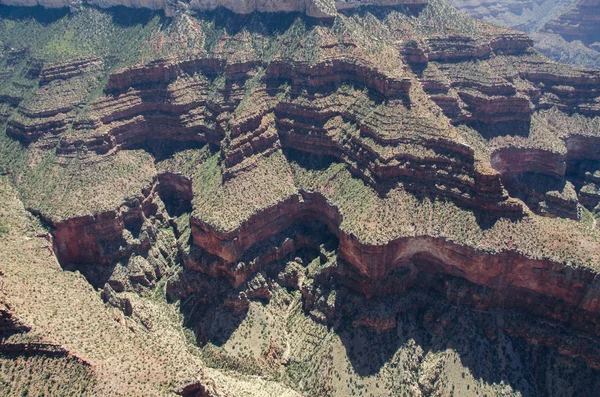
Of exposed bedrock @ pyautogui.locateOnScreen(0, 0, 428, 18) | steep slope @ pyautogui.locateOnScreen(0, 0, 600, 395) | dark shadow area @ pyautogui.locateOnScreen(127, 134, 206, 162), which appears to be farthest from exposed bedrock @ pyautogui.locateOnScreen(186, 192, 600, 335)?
exposed bedrock @ pyautogui.locateOnScreen(0, 0, 428, 18)

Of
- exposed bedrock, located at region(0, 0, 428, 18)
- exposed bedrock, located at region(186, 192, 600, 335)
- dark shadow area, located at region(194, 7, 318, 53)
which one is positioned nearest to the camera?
exposed bedrock, located at region(186, 192, 600, 335)

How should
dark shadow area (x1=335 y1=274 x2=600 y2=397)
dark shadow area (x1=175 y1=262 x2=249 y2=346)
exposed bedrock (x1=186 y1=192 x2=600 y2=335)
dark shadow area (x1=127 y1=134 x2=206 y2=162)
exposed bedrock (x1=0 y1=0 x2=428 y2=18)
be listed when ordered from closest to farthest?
1. dark shadow area (x1=335 y1=274 x2=600 y2=397)
2. exposed bedrock (x1=186 y1=192 x2=600 y2=335)
3. dark shadow area (x1=175 y1=262 x2=249 y2=346)
4. dark shadow area (x1=127 y1=134 x2=206 y2=162)
5. exposed bedrock (x1=0 y1=0 x2=428 y2=18)

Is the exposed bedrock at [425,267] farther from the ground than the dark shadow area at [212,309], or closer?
farther from the ground

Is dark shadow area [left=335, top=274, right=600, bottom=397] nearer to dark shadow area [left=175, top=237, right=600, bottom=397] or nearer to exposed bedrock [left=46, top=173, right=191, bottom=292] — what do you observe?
dark shadow area [left=175, top=237, right=600, bottom=397]

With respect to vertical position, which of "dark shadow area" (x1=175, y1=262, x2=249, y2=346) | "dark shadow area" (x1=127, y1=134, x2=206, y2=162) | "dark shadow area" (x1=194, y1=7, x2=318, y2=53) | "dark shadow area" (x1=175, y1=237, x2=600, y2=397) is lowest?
"dark shadow area" (x1=175, y1=262, x2=249, y2=346)

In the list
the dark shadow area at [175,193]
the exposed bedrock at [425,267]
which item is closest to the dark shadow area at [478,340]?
the exposed bedrock at [425,267]

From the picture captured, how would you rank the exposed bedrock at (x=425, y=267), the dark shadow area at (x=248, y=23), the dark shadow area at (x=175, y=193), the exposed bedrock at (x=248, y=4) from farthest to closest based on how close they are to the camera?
1. the dark shadow area at (x=248, y=23)
2. the exposed bedrock at (x=248, y=4)
3. the dark shadow area at (x=175, y=193)
4. the exposed bedrock at (x=425, y=267)

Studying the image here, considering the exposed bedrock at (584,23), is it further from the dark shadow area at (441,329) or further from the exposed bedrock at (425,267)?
the dark shadow area at (441,329)

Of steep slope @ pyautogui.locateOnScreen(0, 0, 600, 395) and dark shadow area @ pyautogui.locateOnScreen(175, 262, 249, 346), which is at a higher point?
steep slope @ pyautogui.locateOnScreen(0, 0, 600, 395)

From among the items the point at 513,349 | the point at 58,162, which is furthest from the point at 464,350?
the point at 58,162
